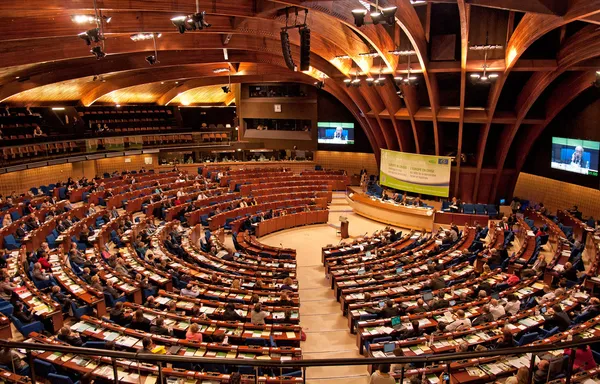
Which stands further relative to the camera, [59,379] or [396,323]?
[396,323]

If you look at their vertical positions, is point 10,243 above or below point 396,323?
above

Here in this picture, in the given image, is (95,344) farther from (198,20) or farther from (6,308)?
(198,20)

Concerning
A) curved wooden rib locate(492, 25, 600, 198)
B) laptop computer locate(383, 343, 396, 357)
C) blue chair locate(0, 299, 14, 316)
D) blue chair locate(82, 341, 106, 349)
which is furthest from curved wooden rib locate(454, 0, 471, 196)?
blue chair locate(0, 299, 14, 316)

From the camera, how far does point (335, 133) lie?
3538 cm

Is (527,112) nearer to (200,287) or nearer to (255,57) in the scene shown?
(255,57)

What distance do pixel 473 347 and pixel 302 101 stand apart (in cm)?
2880

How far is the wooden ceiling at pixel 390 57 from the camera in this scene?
14.4 meters

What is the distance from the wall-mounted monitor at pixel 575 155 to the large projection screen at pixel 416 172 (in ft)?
18.3

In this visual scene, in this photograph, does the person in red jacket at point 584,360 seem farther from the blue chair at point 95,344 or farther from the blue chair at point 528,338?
the blue chair at point 95,344

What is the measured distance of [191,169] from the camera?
34.1 meters

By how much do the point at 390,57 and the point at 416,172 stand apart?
783 centimetres

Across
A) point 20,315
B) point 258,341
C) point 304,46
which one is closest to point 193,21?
point 304,46

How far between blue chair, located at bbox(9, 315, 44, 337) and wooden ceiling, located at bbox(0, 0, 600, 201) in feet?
25.9

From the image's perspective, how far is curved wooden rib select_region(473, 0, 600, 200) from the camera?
12.1 meters
